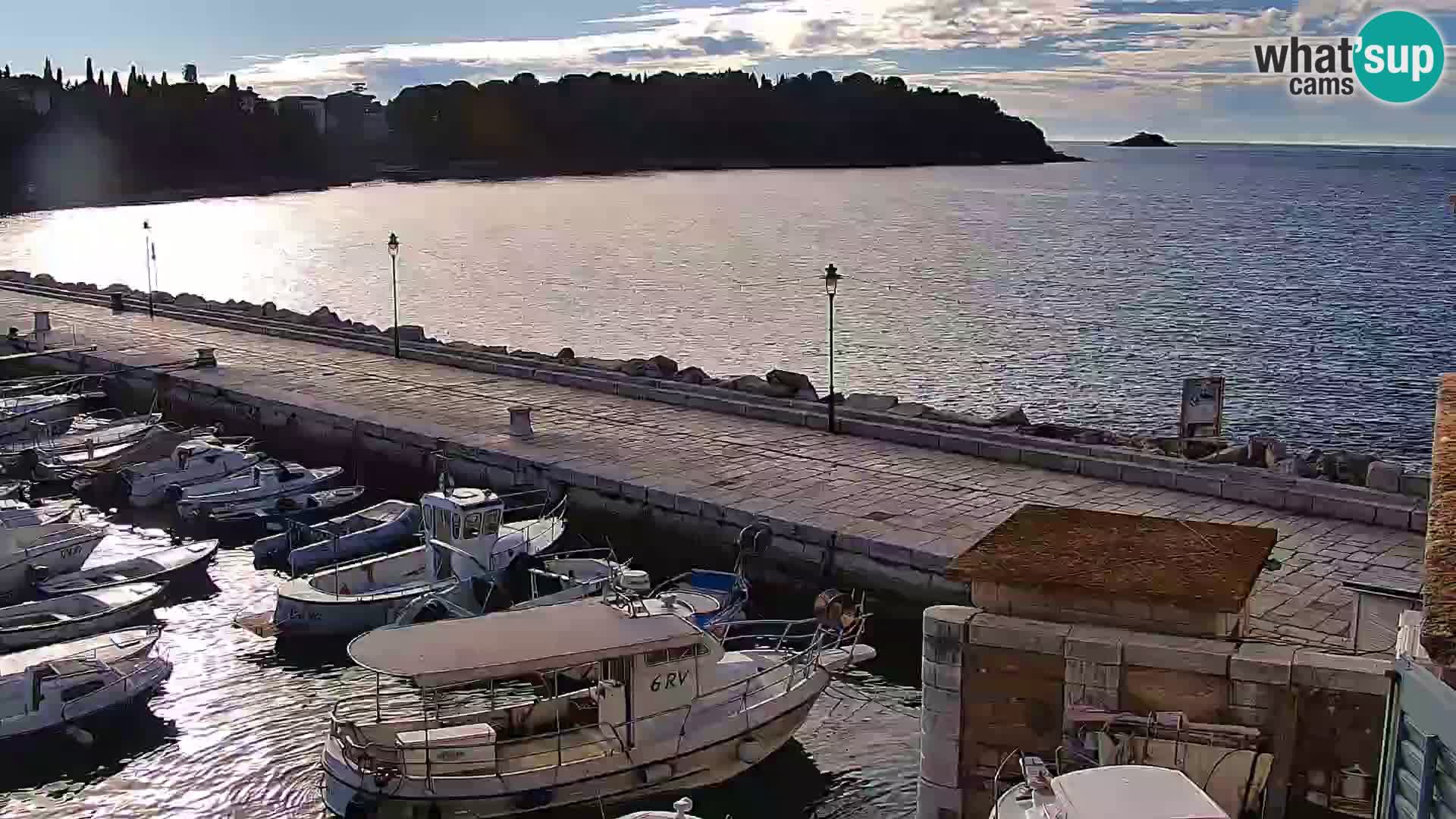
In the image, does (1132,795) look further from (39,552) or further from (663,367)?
(663,367)

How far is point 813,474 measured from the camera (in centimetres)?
2125

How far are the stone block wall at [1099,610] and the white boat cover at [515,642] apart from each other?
Result: 319 centimetres

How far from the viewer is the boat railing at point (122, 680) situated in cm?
1488

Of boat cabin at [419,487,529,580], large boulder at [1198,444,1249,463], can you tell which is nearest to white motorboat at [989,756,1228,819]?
boat cabin at [419,487,529,580]

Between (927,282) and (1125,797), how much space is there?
62960 mm

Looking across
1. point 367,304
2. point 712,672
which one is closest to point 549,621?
point 712,672

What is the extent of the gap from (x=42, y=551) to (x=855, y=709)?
11.5m

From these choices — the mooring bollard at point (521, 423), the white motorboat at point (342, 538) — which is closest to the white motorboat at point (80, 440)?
the white motorboat at point (342, 538)

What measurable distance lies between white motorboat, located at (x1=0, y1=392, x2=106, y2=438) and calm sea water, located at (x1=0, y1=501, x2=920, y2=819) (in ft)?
38.8

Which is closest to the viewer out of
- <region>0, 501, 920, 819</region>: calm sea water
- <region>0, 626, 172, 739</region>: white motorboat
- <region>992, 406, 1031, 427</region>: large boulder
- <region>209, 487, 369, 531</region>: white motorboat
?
Result: <region>0, 501, 920, 819</region>: calm sea water

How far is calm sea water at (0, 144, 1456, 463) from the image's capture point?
41406mm

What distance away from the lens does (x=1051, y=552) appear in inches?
452

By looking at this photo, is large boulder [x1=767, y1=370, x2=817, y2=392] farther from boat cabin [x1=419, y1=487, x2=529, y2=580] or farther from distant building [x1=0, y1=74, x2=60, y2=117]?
distant building [x1=0, y1=74, x2=60, y2=117]

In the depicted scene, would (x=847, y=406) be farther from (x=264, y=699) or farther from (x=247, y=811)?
(x=247, y=811)
